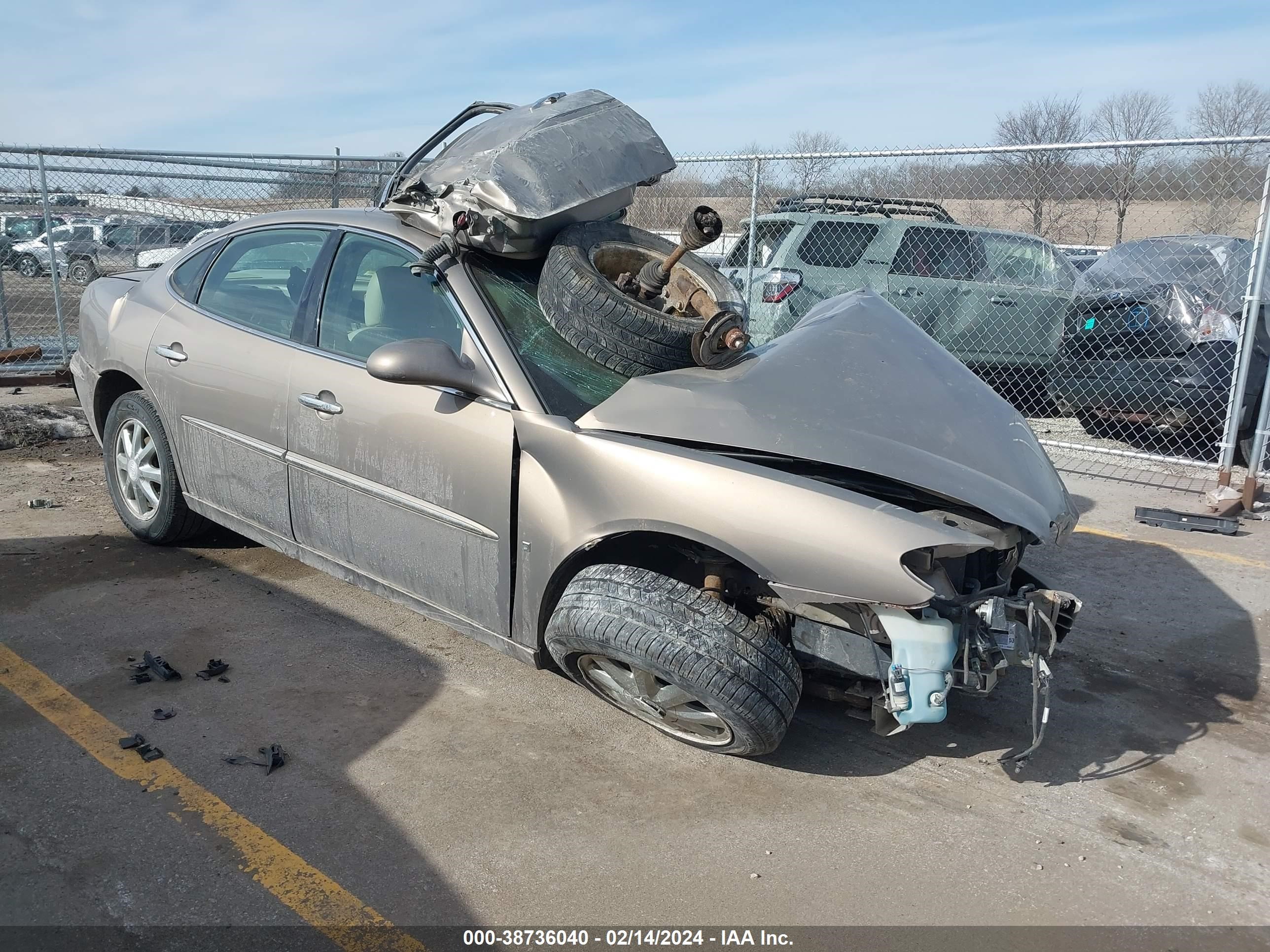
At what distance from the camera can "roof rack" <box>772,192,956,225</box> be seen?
29.5 ft

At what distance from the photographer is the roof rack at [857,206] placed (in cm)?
899

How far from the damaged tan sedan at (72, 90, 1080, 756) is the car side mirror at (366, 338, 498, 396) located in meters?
0.01

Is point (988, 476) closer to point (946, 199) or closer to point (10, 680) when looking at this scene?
point (10, 680)

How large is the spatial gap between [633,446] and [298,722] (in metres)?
1.53

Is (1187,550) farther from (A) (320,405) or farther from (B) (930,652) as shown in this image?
(A) (320,405)

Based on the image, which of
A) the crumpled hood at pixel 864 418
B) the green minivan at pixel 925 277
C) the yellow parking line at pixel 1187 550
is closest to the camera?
the crumpled hood at pixel 864 418

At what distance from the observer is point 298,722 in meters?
3.45

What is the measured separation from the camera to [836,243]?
28.7ft

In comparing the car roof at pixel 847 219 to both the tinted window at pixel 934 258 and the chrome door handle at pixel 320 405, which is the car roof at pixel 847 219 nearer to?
the tinted window at pixel 934 258

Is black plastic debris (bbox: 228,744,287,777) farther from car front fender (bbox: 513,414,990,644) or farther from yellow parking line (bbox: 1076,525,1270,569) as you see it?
yellow parking line (bbox: 1076,525,1270,569)

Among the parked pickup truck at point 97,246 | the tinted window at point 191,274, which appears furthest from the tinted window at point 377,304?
the parked pickup truck at point 97,246

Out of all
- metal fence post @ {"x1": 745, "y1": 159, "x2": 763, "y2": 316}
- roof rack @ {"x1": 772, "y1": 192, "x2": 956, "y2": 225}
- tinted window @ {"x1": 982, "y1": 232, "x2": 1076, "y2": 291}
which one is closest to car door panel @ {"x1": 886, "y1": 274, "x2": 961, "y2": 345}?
tinted window @ {"x1": 982, "y1": 232, "x2": 1076, "y2": 291}

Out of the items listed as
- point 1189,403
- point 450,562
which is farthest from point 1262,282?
point 450,562

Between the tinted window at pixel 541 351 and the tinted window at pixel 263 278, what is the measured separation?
0.86 metres
